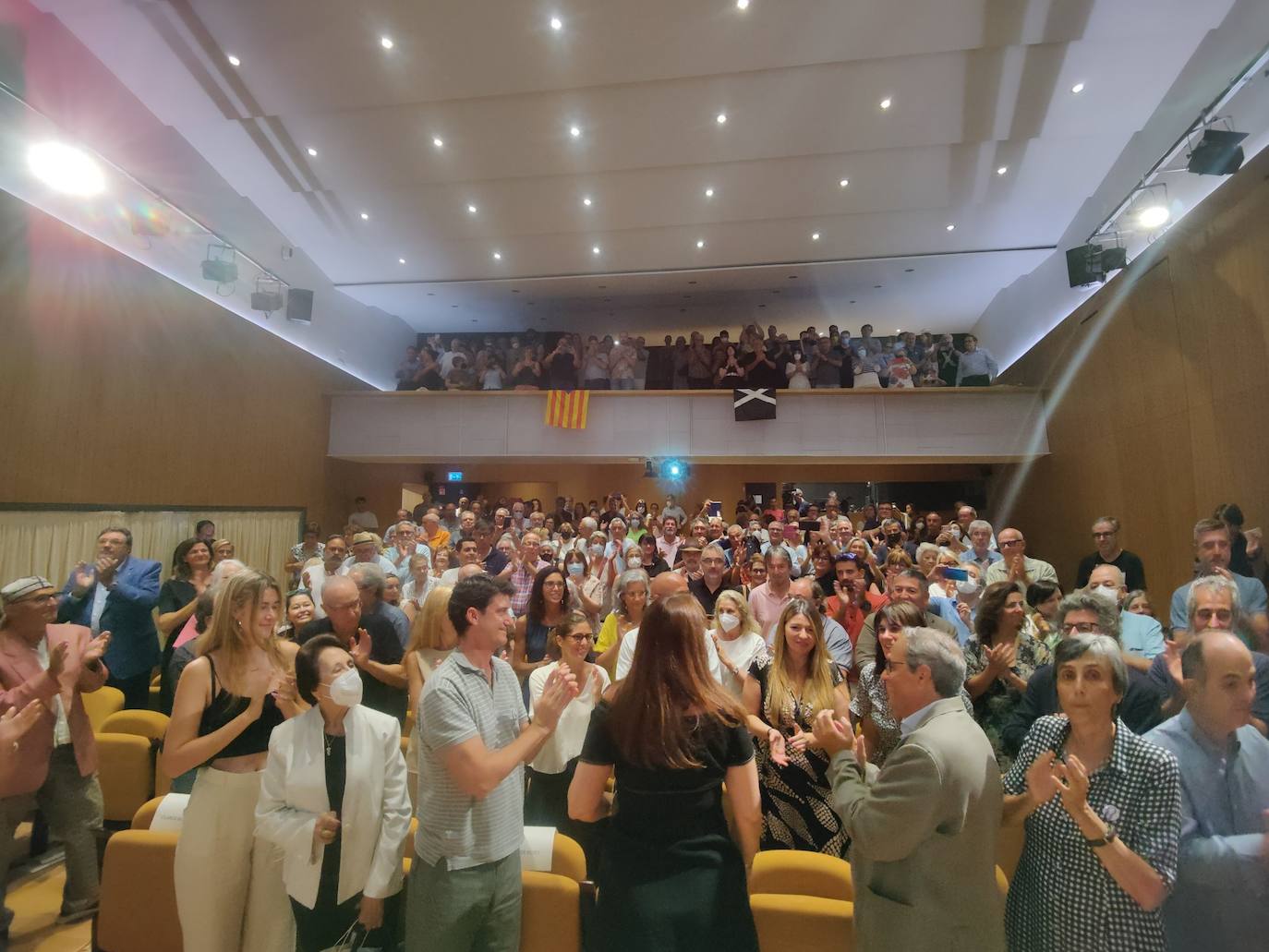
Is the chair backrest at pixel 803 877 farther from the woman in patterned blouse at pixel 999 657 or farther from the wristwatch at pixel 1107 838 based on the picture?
the woman in patterned blouse at pixel 999 657

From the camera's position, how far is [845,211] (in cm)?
815

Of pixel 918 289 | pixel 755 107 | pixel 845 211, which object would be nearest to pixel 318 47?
pixel 755 107

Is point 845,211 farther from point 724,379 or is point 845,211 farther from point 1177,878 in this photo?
point 1177,878

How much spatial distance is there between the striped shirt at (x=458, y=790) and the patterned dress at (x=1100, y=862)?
1378 millimetres

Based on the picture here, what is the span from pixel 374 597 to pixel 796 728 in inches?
85.5

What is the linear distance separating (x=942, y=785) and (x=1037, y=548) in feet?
32.7

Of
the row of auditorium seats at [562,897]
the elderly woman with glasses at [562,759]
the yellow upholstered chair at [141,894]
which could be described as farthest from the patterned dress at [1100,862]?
the yellow upholstered chair at [141,894]

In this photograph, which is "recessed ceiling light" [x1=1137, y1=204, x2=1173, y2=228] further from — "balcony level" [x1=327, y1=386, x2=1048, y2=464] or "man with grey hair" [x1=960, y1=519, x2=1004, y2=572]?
"man with grey hair" [x1=960, y1=519, x2=1004, y2=572]

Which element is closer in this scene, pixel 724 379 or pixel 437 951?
pixel 437 951

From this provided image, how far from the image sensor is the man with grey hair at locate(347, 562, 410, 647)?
Answer: 3055 millimetres

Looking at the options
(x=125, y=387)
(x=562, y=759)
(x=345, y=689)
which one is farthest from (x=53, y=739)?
(x=125, y=387)

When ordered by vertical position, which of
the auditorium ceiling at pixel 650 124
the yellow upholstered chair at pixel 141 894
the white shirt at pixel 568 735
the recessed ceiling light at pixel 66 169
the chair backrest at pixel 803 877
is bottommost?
the yellow upholstered chair at pixel 141 894

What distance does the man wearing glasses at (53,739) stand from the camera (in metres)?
2.17

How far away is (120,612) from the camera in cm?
373
